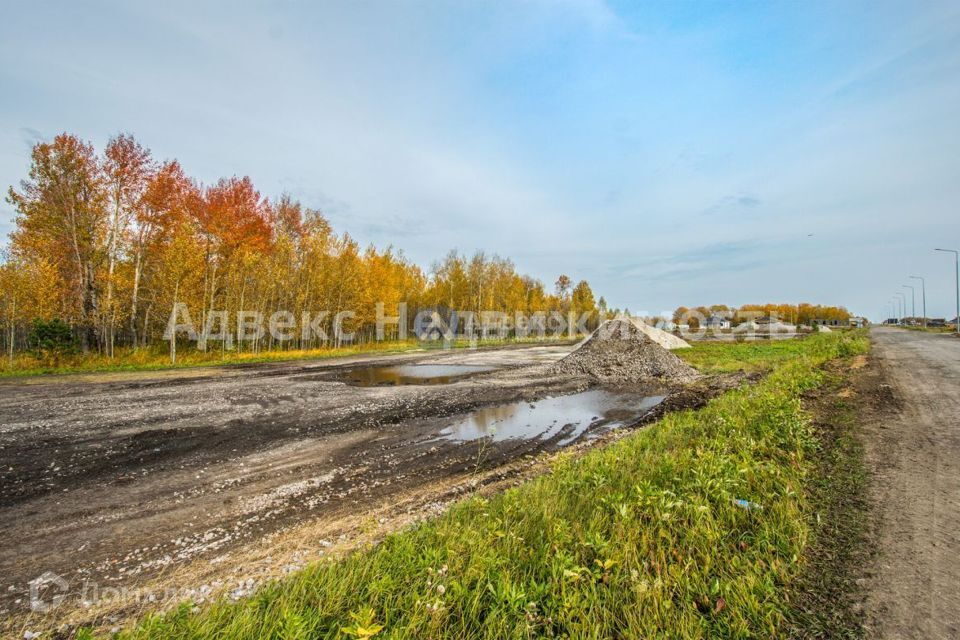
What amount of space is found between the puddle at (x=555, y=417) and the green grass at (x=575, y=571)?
3734 mm

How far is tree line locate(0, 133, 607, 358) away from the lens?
67.7 feet

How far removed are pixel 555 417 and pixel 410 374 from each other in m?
10.7

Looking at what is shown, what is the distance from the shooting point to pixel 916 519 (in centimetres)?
400

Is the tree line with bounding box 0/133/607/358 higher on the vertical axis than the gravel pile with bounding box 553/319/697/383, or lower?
higher

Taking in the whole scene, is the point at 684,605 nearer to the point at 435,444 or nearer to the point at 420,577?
the point at 420,577

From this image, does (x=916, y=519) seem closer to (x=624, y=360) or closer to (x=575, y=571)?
(x=575, y=571)

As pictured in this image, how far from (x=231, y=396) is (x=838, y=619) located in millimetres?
15345

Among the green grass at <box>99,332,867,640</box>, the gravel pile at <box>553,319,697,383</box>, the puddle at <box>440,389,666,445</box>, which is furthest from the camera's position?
the gravel pile at <box>553,319,697,383</box>

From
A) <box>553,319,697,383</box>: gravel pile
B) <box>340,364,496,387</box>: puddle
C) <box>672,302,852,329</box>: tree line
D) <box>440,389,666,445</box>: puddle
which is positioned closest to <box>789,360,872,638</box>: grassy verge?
<box>440,389,666,445</box>: puddle

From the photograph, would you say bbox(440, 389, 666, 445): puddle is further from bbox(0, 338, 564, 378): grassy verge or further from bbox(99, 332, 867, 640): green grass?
bbox(0, 338, 564, 378): grassy verge

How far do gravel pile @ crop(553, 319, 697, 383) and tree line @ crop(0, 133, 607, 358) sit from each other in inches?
887

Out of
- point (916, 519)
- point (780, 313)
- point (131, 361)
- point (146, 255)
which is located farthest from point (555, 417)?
point (780, 313)

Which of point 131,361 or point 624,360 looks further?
point 624,360

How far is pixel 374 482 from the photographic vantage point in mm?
6145
